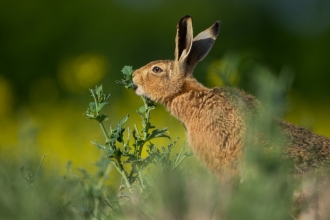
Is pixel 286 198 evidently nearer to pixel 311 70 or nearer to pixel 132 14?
pixel 311 70

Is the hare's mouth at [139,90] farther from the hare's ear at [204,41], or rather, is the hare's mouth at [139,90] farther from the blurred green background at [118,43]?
the blurred green background at [118,43]

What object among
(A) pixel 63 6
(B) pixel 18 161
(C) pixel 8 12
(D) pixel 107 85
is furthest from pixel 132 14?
(B) pixel 18 161

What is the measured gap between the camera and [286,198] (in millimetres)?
1452

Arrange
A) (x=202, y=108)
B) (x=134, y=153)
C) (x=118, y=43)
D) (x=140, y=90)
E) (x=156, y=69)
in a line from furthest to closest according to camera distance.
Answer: (x=118, y=43)
(x=156, y=69)
(x=140, y=90)
(x=202, y=108)
(x=134, y=153)

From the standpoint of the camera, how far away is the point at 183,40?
4070 millimetres

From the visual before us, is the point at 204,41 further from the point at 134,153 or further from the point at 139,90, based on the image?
the point at 134,153

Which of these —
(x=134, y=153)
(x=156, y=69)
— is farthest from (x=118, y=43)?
(x=134, y=153)

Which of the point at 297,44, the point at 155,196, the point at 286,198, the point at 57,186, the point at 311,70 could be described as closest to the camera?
the point at 286,198

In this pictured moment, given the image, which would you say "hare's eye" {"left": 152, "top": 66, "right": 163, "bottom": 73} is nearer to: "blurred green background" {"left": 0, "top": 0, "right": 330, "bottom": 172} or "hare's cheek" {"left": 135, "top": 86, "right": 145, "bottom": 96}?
"hare's cheek" {"left": 135, "top": 86, "right": 145, "bottom": 96}

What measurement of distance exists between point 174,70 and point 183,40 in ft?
0.80

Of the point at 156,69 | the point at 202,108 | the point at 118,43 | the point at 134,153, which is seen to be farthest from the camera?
the point at 118,43

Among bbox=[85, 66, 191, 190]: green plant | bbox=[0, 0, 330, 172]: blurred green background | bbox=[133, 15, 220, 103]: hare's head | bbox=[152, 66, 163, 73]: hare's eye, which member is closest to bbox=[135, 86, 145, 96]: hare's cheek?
bbox=[133, 15, 220, 103]: hare's head

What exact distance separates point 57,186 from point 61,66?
6479 millimetres

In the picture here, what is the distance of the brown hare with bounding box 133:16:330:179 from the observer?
3.37 metres
